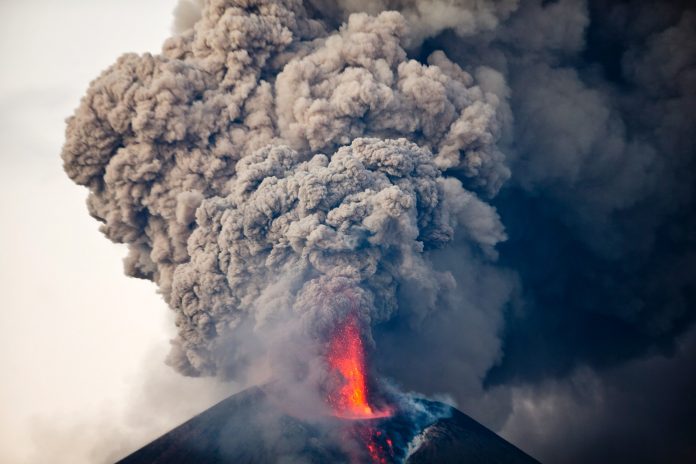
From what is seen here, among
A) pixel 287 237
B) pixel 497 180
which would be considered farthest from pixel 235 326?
pixel 497 180

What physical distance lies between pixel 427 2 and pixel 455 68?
2727mm

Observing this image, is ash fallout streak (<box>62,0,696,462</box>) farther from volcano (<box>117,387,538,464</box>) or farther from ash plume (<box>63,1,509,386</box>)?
volcano (<box>117,387,538,464</box>)

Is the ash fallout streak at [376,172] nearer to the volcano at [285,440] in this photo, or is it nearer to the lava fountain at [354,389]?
the lava fountain at [354,389]

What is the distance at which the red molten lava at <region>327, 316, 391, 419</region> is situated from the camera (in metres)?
19.5

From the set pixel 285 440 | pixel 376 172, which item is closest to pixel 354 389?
pixel 285 440

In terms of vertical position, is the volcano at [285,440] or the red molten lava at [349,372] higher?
the red molten lava at [349,372]

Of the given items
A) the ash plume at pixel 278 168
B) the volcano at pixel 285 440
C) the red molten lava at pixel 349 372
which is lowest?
the volcano at pixel 285 440

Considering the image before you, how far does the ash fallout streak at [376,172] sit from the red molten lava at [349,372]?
0.23ft

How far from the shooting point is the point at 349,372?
20328 mm

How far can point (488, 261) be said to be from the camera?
2770cm

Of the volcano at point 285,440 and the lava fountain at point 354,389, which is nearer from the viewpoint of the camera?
the lava fountain at point 354,389

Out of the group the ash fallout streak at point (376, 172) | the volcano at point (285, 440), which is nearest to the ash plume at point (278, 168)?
the ash fallout streak at point (376, 172)

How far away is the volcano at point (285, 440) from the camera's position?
19797 millimetres

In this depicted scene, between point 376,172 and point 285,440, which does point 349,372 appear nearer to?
point 285,440
